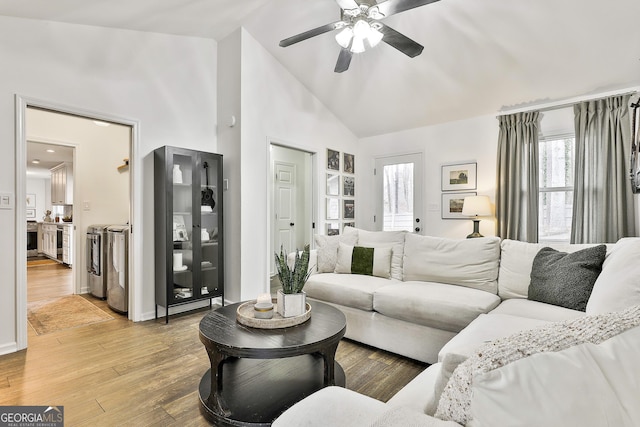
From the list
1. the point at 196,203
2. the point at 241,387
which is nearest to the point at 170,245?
the point at 196,203

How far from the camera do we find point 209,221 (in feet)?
12.1

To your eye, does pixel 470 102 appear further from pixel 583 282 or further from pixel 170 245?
pixel 170 245

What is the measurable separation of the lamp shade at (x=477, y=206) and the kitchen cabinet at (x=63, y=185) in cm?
726

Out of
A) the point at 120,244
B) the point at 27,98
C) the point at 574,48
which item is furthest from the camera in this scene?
the point at 120,244

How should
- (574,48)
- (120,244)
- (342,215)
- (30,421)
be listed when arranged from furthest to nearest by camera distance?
(342,215), (120,244), (574,48), (30,421)

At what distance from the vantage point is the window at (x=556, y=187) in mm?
3854

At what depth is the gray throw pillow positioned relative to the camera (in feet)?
6.50

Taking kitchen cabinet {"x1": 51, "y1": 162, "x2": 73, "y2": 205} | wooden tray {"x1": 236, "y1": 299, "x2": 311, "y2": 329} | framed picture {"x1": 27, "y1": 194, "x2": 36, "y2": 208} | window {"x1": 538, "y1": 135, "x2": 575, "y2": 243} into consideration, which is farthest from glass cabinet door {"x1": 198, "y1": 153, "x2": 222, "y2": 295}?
framed picture {"x1": 27, "y1": 194, "x2": 36, "y2": 208}

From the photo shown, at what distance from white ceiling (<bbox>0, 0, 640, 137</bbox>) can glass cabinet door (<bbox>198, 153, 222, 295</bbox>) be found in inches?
58.3

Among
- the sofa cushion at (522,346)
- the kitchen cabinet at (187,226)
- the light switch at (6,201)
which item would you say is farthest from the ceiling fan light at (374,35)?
the light switch at (6,201)

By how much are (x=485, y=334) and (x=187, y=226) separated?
2989 mm

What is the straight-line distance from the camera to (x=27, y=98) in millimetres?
2611

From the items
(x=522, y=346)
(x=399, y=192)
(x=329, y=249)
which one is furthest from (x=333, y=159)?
(x=522, y=346)

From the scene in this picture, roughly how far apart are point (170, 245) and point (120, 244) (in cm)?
70
